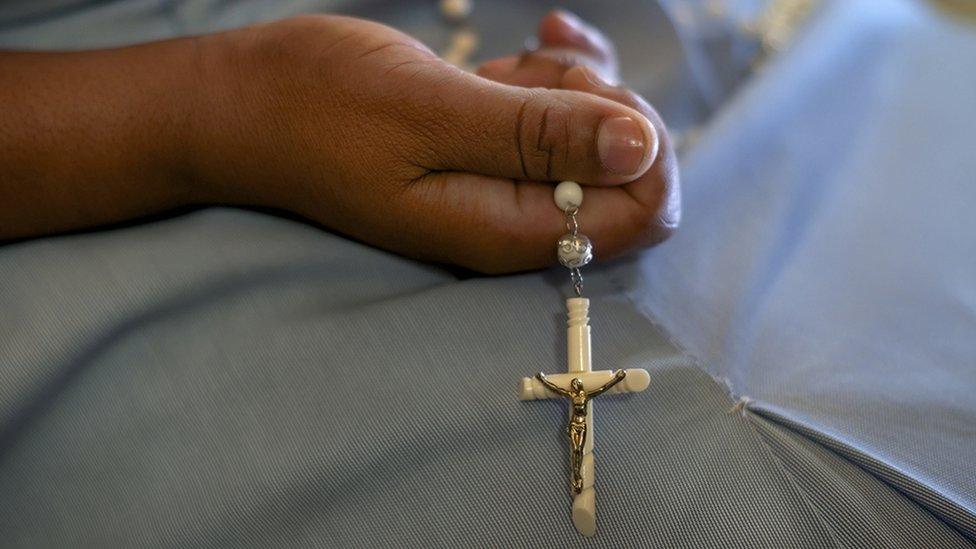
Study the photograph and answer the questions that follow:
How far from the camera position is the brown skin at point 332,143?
60 cm

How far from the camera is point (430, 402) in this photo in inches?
22.7

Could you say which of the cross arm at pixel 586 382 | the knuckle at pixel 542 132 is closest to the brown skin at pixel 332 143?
the knuckle at pixel 542 132

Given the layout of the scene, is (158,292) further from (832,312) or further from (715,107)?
(715,107)

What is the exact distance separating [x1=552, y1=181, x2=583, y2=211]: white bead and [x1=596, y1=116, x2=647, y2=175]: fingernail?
0.04 meters

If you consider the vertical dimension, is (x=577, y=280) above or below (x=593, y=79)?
below

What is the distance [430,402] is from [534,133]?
0.21 meters

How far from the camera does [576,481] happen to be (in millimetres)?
536

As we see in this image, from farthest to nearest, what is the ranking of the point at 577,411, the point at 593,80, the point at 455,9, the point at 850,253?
the point at 455,9 → the point at 850,253 → the point at 593,80 → the point at 577,411

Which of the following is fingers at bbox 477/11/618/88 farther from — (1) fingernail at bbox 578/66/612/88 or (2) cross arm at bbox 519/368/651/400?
(2) cross arm at bbox 519/368/651/400

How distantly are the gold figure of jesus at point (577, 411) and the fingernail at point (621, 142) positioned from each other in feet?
0.51

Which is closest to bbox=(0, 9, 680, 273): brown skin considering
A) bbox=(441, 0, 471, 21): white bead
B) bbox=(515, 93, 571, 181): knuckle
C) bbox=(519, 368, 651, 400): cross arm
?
bbox=(515, 93, 571, 181): knuckle

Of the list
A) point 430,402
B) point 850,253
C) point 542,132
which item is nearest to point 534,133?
point 542,132

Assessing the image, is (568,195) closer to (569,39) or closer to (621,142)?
(621,142)

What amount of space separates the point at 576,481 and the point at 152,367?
33 centimetres
